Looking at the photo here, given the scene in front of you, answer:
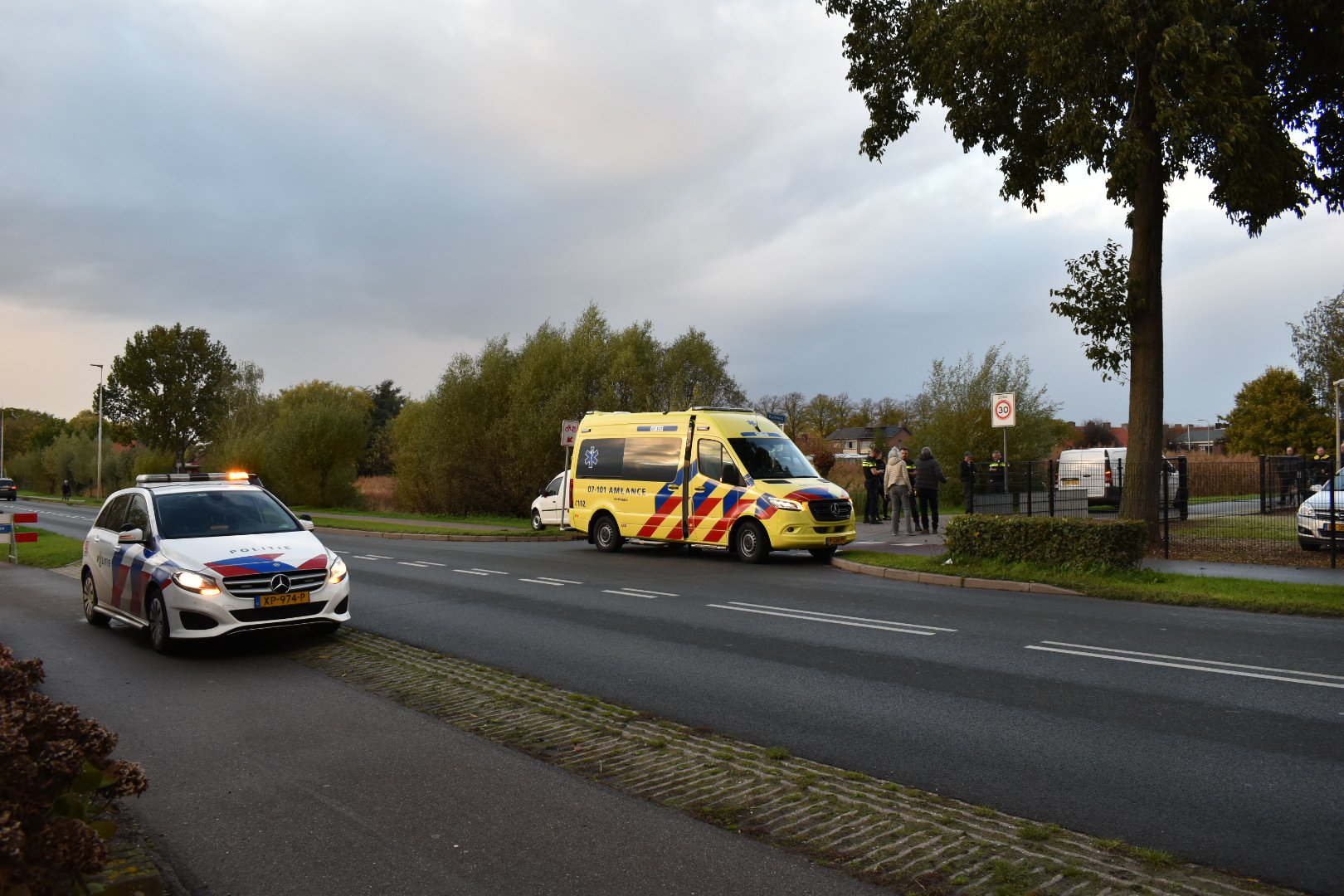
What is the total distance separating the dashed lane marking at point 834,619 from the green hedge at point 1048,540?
182 inches

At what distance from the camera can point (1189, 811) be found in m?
4.59

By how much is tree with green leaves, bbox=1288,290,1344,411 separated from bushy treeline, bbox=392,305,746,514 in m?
36.3

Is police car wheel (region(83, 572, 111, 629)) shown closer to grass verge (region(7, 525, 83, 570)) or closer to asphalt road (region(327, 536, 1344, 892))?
asphalt road (region(327, 536, 1344, 892))

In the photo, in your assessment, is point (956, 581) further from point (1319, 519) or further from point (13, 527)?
point (13, 527)

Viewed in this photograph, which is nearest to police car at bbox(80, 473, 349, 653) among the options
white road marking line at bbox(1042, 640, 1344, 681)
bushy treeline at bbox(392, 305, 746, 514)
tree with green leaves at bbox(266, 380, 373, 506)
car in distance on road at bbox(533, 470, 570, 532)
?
white road marking line at bbox(1042, 640, 1344, 681)

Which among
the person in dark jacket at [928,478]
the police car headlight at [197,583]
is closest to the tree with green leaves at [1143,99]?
the person in dark jacket at [928,478]

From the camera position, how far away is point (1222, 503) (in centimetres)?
1839

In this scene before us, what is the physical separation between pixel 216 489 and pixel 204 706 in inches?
149

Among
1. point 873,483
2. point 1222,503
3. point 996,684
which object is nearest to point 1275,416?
point 873,483

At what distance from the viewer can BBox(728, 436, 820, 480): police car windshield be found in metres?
17.1

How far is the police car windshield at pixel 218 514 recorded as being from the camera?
31.1 ft

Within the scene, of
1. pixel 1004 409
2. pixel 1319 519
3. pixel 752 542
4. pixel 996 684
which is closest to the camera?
pixel 996 684

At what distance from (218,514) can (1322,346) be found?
195 feet

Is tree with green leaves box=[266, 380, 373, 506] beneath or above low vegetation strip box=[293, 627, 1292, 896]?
above
